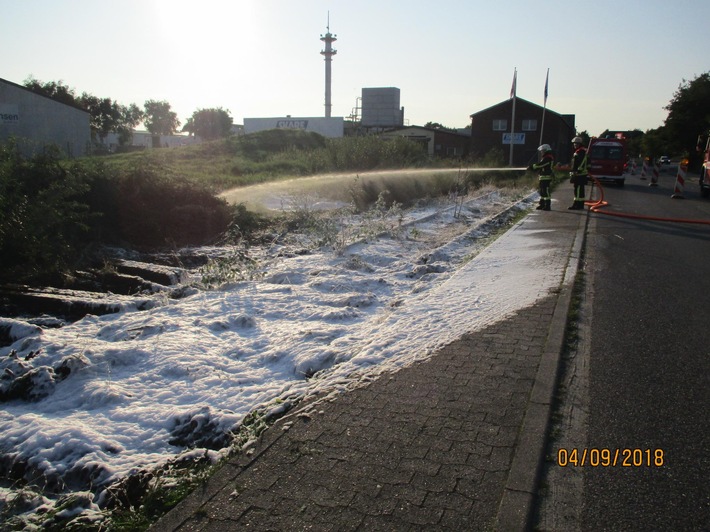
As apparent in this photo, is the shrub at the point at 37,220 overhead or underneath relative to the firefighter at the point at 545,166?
underneath

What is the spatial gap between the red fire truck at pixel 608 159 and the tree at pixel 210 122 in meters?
69.5

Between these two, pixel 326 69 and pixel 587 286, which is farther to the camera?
pixel 326 69

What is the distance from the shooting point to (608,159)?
27.4 m

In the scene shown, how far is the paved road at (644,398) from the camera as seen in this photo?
262 cm

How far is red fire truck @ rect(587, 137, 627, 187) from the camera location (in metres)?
27.1

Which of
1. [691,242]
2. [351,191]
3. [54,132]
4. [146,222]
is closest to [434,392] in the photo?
[146,222]

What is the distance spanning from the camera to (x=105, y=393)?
3.87 metres

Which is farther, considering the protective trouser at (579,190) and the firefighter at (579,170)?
the protective trouser at (579,190)

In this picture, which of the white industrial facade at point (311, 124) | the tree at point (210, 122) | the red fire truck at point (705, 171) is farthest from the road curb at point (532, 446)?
the tree at point (210, 122)

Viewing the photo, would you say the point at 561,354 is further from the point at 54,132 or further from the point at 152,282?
the point at 54,132

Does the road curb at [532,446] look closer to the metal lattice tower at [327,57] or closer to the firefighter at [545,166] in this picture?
the firefighter at [545,166]

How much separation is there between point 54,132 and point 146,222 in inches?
1045

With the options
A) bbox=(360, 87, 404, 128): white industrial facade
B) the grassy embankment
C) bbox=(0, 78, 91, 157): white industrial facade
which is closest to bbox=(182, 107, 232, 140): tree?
bbox=(360, 87, 404, 128): white industrial facade

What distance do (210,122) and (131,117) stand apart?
31.6 m
